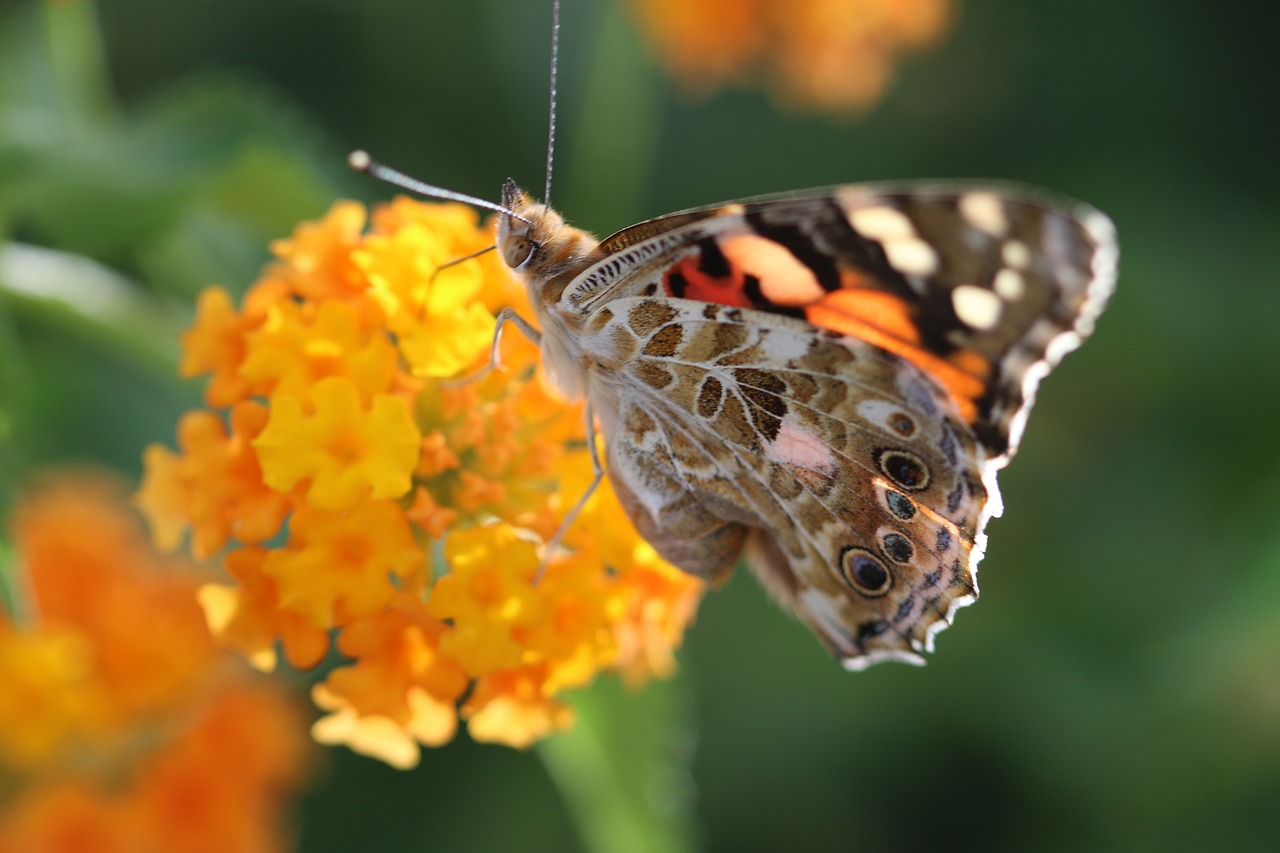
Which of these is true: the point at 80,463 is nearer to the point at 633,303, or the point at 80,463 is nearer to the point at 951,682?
the point at 633,303

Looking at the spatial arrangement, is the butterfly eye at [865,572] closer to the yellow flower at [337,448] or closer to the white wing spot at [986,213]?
the white wing spot at [986,213]

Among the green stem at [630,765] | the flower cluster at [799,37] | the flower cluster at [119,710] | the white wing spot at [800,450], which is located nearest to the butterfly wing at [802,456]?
the white wing spot at [800,450]

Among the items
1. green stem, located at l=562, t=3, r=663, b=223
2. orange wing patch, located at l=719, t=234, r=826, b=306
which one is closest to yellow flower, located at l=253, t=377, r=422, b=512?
orange wing patch, located at l=719, t=234, r=826, b=306

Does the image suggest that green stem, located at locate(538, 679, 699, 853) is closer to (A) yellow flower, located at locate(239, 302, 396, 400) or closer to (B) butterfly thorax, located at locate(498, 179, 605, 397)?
(B) butterfly thorax, located at locate(498, 179, 605, 397)

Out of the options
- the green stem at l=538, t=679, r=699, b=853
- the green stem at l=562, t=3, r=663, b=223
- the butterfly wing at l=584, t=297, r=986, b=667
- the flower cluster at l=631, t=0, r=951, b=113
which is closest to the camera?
the butterfly wing at l=584, t=297, r=986, b=667

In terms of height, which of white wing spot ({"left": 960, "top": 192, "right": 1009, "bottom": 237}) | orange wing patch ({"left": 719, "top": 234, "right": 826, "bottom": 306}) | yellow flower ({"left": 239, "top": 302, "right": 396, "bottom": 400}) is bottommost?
yellow flower ({"left": 239, "top": 302, "right": 396, "bottom": 400})

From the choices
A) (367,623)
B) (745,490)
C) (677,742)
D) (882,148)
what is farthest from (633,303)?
(882,148)
